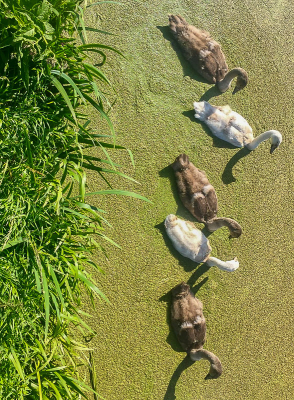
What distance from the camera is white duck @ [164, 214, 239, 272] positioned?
3164 mm

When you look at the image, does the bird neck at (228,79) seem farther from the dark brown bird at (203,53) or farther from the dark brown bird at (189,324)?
the dark brown bird at (189,324)

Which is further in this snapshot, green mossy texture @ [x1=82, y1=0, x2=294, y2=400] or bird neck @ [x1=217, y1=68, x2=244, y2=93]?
bird neck @ [x1=217, y1=68, x2=244, y2=93]

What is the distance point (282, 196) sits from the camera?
367 centimetres

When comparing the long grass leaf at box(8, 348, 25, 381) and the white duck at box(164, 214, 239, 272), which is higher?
the white duck at box(164, 214, 239, 272)

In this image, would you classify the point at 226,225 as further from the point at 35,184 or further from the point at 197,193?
the point at 35,184

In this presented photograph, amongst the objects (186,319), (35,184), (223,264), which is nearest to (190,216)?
(223,264)

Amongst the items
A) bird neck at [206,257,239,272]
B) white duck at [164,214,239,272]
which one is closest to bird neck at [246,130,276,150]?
white duck at [164,214,239,272]

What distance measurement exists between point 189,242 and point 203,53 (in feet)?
5.39

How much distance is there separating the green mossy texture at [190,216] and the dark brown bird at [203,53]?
0.27 ft

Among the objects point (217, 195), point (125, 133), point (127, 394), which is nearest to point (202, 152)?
point (217, 195)

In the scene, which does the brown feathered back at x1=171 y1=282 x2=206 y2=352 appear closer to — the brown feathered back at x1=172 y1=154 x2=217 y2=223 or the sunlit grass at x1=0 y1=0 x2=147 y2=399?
the brown feathered back at x1=172 y1=154 x2=217 y2=223

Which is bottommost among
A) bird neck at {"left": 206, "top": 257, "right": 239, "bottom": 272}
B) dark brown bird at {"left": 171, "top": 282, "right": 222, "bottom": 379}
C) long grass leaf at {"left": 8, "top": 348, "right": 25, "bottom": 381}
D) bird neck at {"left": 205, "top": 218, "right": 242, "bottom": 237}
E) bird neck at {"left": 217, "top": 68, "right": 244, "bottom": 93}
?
dark brown bird at {"left": 171, "top": 282, "right": 222, "bottom": 379}

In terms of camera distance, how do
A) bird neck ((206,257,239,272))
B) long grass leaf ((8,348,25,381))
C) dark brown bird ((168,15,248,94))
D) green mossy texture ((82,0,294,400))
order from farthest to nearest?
dark brown bird ((168,15,248,94))
bird neck ((206,257,239,272))
green mossy texture ((82,0,294,400))
long grass leaf ((8,348,25,381))

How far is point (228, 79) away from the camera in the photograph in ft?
11.1
